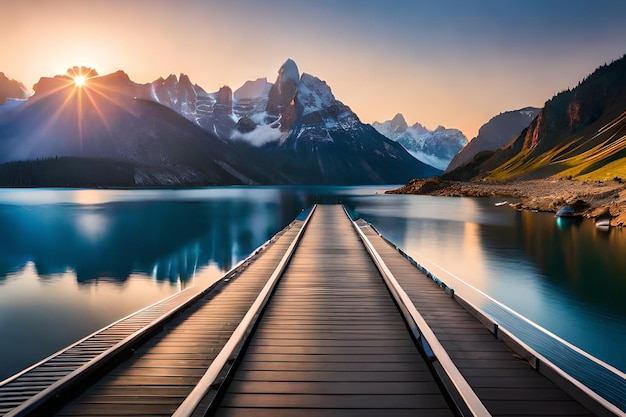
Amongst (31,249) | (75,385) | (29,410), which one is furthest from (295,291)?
(31,249)

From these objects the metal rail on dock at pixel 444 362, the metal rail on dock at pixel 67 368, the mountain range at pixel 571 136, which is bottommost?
the metal rail on dock at pixel 67 368

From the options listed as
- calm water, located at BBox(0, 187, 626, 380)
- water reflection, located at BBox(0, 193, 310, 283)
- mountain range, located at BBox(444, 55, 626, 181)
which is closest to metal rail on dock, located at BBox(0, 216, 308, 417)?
calm water, located at BBox(0, 187, 626, 380)

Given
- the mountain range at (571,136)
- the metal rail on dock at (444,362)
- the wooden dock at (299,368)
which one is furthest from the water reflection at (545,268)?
the mountain range at (571,136)

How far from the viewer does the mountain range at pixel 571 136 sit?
126 metres

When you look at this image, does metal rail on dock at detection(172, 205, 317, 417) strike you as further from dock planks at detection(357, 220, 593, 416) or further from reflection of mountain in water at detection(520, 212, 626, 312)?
reflection of mountain in water at detection(520, 212, 626, 312)

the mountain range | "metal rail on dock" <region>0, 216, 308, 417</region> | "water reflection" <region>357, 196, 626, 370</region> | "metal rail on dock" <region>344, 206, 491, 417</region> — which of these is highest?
the mountain range

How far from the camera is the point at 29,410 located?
568 cm

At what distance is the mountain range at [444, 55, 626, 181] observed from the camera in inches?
4968

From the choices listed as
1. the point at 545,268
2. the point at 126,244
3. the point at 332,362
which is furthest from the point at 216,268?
the point at 545,268

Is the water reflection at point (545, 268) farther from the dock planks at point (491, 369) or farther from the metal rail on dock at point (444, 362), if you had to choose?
the metal rail on dock at point (444, 362)

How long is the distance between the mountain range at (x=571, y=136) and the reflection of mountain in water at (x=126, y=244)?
10353 centimetres

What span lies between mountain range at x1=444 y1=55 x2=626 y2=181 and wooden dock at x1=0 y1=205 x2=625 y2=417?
119640 mm

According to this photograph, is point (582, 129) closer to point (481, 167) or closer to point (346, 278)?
point (481, 167)

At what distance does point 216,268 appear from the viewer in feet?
83.5
